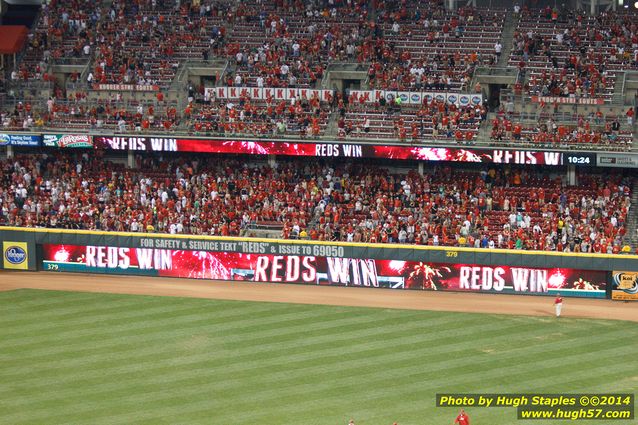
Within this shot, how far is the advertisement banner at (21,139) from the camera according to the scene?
56031 mm

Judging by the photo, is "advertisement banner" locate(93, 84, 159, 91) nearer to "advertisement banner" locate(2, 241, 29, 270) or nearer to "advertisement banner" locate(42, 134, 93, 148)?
"advertisement banner" locate(42, 134, 93, 148)

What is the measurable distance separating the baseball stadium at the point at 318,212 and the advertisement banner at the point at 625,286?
8cm

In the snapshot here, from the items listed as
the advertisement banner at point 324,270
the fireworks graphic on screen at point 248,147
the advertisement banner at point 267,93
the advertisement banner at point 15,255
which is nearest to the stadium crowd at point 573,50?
the advertisement banner at point 267,93

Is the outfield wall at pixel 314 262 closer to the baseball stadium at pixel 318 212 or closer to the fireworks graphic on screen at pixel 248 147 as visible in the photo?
the baseball stadium at pixel 318 212

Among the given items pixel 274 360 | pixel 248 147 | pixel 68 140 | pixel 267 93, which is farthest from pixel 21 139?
pixel 274 360

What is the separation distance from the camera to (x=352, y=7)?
60.7m

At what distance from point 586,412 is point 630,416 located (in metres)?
1.15

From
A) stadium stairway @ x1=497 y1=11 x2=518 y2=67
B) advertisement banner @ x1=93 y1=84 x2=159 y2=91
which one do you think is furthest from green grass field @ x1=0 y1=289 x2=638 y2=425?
stadium stairway @ x1=497 y1=11 x2=518 y2=67

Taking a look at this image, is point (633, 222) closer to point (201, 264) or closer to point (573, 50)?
point (573, 50)

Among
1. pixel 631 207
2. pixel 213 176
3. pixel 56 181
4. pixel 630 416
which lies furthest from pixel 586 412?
pixel 56 181

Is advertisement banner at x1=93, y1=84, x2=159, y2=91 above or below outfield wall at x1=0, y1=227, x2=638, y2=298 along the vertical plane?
above

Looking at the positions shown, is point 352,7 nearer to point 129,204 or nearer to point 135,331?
point 129,204

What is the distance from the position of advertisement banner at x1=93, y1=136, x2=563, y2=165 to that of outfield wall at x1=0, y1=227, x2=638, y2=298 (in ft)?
21.9

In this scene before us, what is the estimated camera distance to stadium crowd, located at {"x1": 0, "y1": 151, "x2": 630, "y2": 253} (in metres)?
49.2
